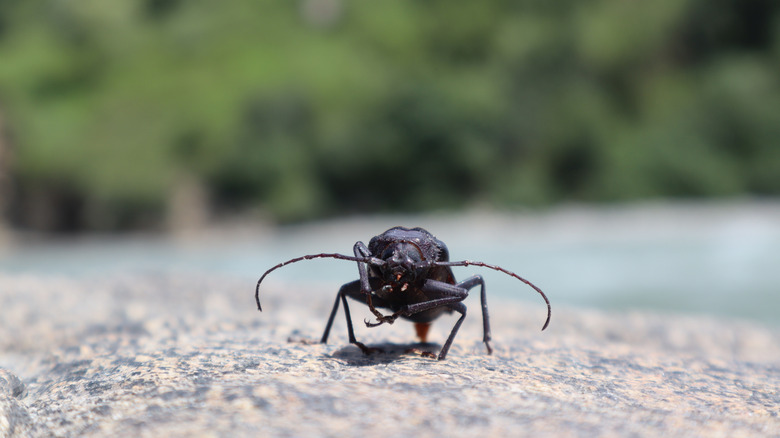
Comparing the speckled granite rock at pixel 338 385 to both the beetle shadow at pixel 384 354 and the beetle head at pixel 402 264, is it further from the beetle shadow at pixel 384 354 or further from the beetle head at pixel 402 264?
the beetle head at pixel 402 264

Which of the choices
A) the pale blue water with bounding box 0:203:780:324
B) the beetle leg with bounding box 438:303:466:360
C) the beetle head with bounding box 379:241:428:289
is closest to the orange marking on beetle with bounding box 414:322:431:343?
the beetle leg with bounding box 438:303:466:360

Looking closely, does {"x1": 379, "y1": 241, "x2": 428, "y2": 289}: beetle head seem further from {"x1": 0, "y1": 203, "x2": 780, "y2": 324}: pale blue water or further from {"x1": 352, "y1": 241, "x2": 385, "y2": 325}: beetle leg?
{"x1": 0, "y1": 203, "x2": 780, "y2": 324}: pale blue water

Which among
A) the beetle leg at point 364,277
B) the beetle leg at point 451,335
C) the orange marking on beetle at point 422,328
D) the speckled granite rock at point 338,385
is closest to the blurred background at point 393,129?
the speckled granite rock at point 338,385

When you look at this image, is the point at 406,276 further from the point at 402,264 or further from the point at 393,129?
the point at 393,129

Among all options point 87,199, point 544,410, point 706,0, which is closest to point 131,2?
point 87,199

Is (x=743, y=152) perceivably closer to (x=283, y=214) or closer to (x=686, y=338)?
(x=283, y=214)

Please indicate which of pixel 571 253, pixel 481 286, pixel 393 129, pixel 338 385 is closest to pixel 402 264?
pixel 338 385
